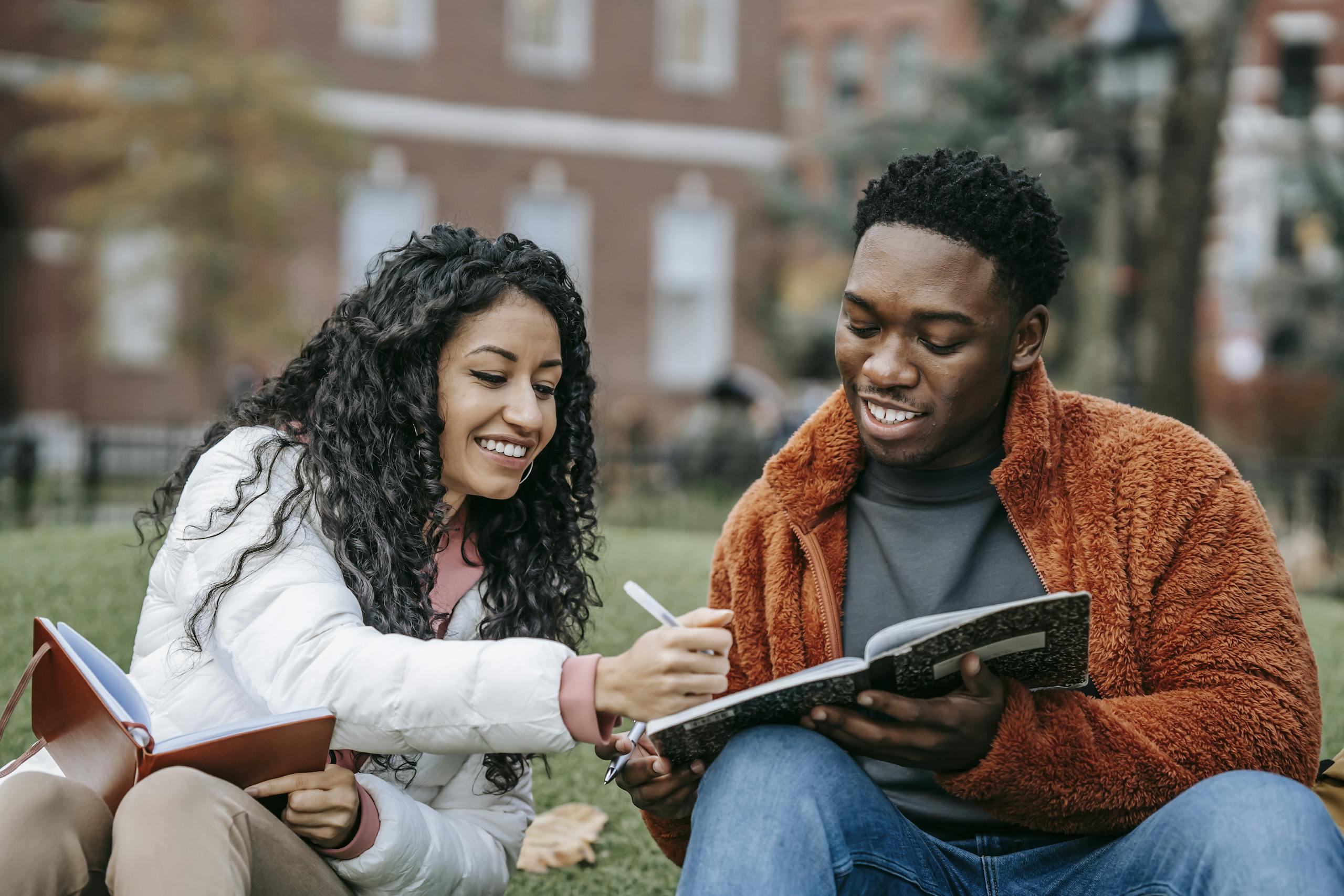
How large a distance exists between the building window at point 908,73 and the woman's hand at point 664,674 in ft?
52.5

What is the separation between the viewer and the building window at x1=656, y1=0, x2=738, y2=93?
20.7m

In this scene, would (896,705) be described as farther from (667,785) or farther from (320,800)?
(320,800)

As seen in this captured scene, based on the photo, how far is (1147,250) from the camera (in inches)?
389

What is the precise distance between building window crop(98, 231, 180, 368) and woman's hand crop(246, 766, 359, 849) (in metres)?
14.6

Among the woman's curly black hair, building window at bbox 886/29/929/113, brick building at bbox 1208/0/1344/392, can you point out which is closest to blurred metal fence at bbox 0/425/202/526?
the woman's curly black hair

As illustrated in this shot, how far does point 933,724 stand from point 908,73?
17.6m

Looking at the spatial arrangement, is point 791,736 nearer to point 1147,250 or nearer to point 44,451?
point 1147,250

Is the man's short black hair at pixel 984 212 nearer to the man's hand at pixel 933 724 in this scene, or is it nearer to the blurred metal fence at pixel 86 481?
the man's hand at pixel 933 724

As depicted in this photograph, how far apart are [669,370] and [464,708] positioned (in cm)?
1908

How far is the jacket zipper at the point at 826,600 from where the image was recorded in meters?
2.48

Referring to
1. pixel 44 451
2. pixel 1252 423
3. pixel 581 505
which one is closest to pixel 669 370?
pixel 1252 423

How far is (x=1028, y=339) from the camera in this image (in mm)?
2541

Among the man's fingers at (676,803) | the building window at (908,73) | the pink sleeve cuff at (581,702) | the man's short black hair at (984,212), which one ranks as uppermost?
the building window at (908,73)

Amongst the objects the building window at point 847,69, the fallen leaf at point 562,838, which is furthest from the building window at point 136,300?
the building window at point 847,69
